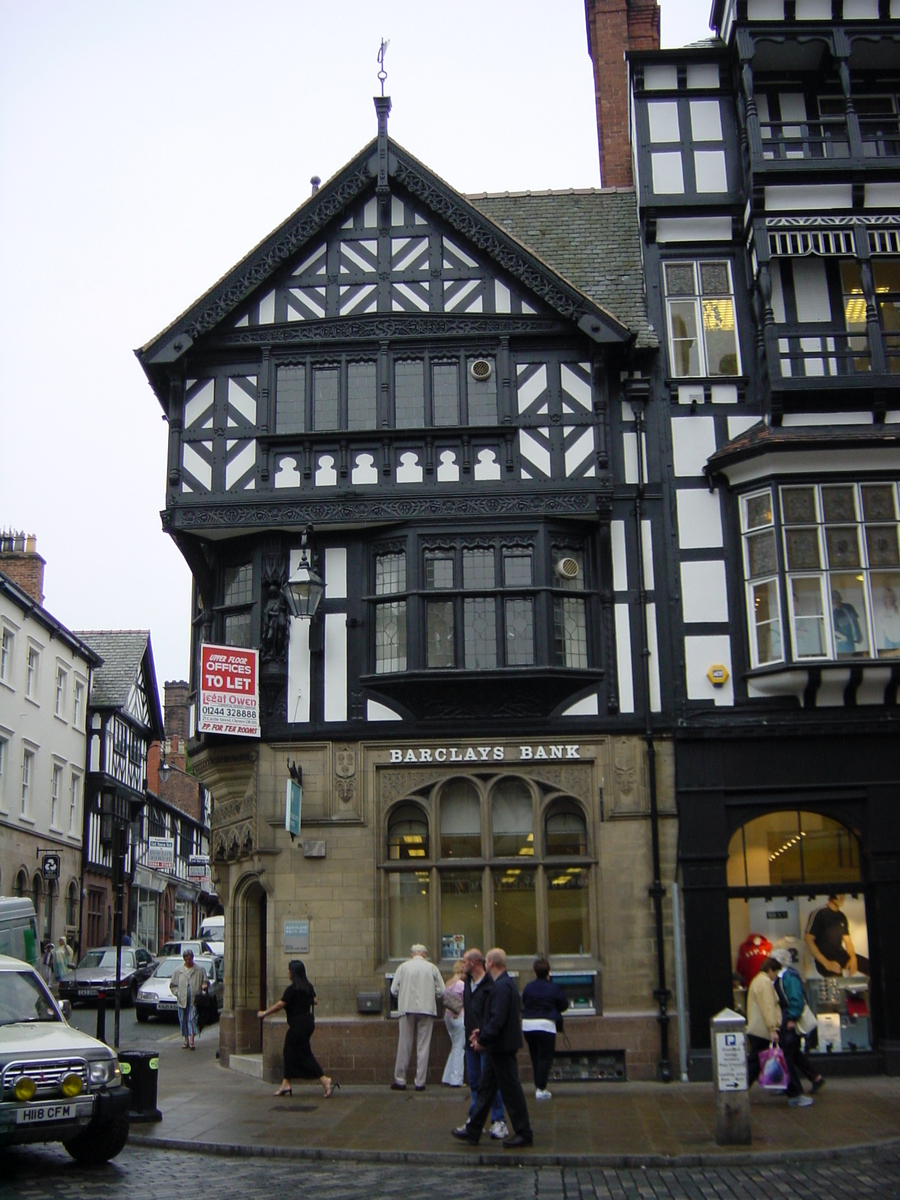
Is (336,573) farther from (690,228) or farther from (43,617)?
(43,617)

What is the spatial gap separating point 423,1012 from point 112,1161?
5.62 m

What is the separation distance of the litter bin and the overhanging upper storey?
8.27 m

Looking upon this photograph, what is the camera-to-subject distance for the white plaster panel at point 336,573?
19.9 meters

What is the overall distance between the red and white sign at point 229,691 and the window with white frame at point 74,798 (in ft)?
95.5

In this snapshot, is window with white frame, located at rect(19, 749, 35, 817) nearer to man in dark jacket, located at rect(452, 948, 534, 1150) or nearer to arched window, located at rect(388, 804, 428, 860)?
arched window, located at rect(388, 804, 428, 860)

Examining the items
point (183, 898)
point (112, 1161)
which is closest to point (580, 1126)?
point (112, 1161)

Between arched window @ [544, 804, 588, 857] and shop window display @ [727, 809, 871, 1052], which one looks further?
arched window @ [544, 804, 588, 857]

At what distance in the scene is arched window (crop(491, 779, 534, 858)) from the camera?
62.6 ft

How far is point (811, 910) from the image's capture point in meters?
18.6

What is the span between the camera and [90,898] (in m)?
48.4

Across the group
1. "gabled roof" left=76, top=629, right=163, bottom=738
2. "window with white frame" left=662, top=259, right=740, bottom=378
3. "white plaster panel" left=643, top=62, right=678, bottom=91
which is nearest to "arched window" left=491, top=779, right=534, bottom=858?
"window with white frame" left=662, top=259, right=740, bottom=378

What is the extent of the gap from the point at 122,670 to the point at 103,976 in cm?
2066

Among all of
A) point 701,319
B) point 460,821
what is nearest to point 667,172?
point 701,319

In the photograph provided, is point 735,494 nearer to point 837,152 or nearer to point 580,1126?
→ point 837,152
